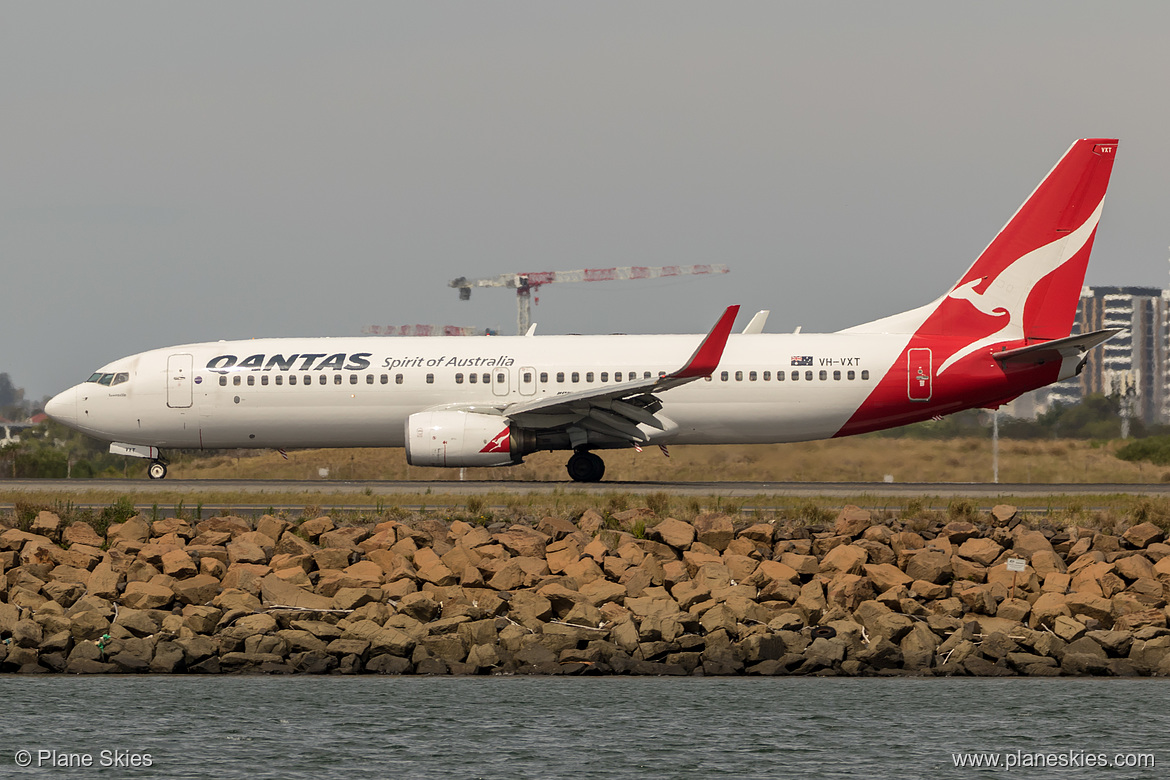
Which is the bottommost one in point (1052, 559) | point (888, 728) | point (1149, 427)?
point (888, 728)

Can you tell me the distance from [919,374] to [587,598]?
14.0 m

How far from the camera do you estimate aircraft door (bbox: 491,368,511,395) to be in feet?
105

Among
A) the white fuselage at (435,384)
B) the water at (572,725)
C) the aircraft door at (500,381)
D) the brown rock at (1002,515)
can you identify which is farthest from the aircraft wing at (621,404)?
the water at (572,725)

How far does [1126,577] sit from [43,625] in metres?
15.5

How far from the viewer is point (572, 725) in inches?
637

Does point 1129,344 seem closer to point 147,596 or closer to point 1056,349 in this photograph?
point 1056,349

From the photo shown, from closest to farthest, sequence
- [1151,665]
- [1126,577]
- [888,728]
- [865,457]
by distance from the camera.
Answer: [888,728]
[1151,665]
[1126,577]
[865,457]

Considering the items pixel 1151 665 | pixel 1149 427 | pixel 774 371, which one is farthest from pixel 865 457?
pixel 1151 665

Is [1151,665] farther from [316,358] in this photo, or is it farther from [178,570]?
[316,358]

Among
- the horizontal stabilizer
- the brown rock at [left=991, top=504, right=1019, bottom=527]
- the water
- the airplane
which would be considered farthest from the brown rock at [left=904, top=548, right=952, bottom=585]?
the horizontal stabilizer

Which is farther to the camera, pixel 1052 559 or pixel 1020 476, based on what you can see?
pixel 1020 476

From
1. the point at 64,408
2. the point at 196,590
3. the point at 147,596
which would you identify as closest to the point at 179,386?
the point at 64,408

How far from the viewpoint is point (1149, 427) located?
36.9m

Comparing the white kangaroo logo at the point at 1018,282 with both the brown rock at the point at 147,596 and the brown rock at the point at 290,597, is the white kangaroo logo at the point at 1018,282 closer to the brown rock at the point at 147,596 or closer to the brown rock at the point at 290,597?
the brown rock at the point at 290,597
